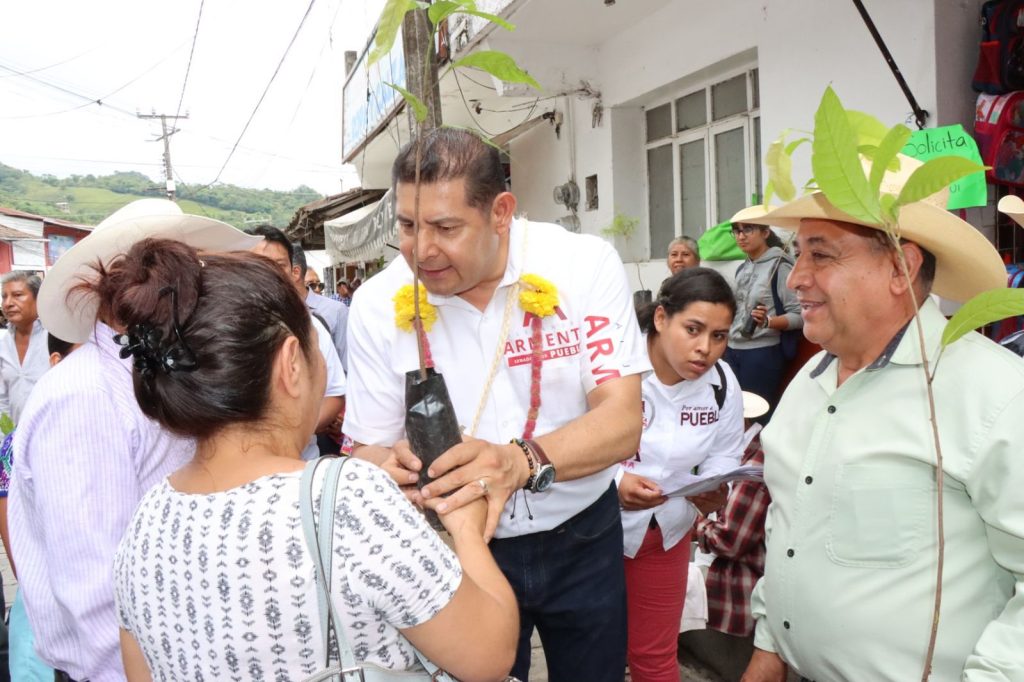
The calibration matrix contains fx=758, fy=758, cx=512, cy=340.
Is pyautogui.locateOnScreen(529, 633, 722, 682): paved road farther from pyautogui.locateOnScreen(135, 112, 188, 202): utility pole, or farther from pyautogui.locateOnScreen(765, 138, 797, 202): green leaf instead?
pyautogui.locateOnScreen(135, 112, 188, 202): utility pole

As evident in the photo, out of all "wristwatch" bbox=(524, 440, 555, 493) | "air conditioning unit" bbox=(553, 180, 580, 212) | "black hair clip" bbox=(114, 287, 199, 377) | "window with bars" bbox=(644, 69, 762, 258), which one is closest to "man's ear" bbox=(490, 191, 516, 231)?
"wristwatch" bbox=(524, 440, 555, 493)

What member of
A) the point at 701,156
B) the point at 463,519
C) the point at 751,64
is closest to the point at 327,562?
the point at 463,519

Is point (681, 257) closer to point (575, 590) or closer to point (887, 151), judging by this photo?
point (575, 590)

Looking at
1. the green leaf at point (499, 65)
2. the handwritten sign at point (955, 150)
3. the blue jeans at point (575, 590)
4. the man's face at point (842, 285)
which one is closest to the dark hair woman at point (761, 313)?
the handwritten sign at point (955, 150)

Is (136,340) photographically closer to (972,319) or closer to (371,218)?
(972,319)

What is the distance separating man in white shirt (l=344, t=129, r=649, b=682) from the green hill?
42339mm

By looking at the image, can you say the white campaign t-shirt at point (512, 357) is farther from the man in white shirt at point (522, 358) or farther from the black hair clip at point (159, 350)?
the black hair clip at point (159, 350)

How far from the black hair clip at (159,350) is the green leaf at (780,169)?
1039mm

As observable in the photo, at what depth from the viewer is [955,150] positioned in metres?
2.92

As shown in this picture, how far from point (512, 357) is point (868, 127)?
3.38ft

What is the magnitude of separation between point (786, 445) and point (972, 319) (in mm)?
745

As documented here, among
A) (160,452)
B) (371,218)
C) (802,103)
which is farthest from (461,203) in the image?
(371,218)

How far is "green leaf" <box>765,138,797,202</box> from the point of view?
1372 mm

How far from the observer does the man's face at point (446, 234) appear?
6.14ft
